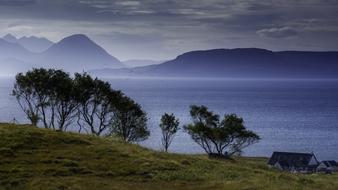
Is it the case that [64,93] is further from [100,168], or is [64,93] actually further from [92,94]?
[100,168]

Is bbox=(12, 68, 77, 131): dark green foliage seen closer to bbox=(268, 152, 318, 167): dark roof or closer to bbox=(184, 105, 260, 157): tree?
bbox=(184, 105, 260, 157): tree

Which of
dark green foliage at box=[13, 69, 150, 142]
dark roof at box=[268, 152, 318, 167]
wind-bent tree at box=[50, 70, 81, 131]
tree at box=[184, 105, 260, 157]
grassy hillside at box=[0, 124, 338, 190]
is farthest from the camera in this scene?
dark roof at box=[268, 152, 318, 167]

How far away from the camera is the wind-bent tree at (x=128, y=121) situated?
303ft

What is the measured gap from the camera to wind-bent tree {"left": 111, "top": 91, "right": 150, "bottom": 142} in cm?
9236

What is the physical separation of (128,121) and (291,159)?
190 ft

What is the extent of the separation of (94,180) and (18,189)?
5038 mm

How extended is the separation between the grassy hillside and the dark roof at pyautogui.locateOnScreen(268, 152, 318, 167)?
311 feet

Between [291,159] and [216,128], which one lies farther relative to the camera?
[291,159]

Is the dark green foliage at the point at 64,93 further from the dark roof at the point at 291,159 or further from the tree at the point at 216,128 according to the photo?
the dark roof at the point at 291,159

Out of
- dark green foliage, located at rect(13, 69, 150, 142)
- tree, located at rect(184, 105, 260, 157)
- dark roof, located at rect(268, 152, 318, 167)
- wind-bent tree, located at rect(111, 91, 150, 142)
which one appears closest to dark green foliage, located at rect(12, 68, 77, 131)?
dark green foliage, located at rect(13, 69, 150, 142)

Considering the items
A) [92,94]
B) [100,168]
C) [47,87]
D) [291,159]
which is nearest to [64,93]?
[47,87]

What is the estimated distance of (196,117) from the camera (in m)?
113

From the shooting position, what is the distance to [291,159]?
452 ft

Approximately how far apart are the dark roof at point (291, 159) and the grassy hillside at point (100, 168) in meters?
94.9
